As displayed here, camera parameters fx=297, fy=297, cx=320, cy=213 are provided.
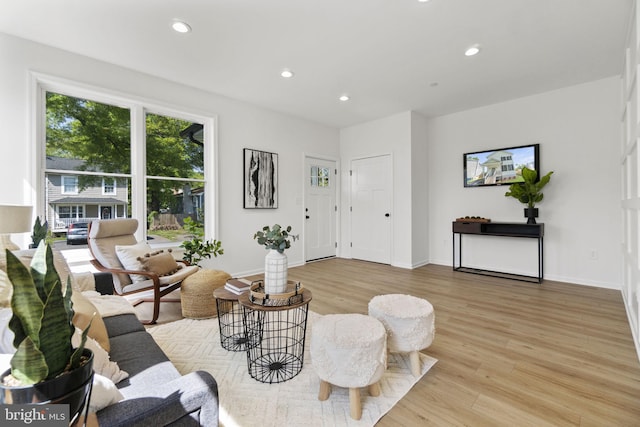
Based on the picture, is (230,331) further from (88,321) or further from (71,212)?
(71,212)

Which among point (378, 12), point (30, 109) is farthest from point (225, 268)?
point (378, 12)

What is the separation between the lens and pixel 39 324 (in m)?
0.67

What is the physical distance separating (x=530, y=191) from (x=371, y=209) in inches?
95.1

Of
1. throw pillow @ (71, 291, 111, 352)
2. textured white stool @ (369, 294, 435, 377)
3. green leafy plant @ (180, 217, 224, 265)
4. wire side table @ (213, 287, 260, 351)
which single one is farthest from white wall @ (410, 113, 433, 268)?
throw pillow @ (71, 291, 111, 352)

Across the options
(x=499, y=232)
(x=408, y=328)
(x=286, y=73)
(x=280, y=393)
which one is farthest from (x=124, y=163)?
(x=499, y=232)

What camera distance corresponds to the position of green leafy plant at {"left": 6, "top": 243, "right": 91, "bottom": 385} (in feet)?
2.09

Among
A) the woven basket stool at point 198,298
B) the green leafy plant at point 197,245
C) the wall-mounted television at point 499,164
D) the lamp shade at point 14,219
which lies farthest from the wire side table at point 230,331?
the wall-mounted television at point 499,164

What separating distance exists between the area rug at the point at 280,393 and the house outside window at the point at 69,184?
2.01 meters

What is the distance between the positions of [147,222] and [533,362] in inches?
158

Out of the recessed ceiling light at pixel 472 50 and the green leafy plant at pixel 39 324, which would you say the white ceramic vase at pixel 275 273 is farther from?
the recessed ceiling light at pixel 472 50

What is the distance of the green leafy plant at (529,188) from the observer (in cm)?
392

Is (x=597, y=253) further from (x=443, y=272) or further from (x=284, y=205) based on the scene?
(x=284, y=205)

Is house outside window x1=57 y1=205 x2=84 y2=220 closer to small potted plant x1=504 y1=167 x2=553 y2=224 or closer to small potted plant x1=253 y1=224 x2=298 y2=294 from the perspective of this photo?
small potted plant x1=253 y1=224 x2=298 y2=294

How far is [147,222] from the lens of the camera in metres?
3.64
